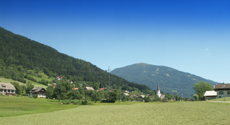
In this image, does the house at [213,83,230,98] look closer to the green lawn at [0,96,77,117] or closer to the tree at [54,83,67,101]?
the green lawn at [0,96,77,117]

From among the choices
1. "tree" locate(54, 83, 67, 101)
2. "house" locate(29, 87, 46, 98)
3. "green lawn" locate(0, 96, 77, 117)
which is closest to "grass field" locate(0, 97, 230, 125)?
"green lawn" locate(0, 96, 77, 117)

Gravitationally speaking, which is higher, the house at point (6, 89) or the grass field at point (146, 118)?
the house at point (6, 89)

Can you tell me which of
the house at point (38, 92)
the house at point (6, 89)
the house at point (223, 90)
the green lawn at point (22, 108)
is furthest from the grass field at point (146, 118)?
the house at point (38, 92)

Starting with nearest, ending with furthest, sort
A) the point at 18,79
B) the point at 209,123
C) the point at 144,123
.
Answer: the point at 209,123
the point at 144,123
the point at 18,79

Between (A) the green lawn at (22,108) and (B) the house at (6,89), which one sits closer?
(A) the green lawn at (22,108)

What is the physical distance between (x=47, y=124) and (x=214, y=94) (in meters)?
100

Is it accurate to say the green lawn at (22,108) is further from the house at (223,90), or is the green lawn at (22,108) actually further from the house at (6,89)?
the house at (6,89)

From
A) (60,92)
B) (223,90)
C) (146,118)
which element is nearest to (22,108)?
(146,118)

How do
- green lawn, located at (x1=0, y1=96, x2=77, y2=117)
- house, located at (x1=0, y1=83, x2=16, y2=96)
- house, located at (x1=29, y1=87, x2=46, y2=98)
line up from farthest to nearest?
house, located at (x1=29, y1=87, x2=46, y2=98), house, located at (x1=0, y1=83, x2=16, y2=96), green lawn, located at (x1=0, y1=96, x2=77, y2=117)

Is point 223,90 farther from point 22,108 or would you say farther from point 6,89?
point 6,89

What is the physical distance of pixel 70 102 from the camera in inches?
3516

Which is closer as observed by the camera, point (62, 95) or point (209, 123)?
point (209, 123)

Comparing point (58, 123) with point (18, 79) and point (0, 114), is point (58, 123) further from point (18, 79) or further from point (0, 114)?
point (18, 79)

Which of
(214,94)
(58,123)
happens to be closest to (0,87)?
(58,123)
